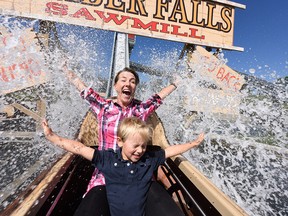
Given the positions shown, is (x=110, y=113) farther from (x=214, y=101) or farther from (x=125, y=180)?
(x=214, y=101)

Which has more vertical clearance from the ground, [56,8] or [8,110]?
[56,8]

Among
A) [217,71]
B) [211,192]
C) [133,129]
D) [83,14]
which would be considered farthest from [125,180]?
[217,71]

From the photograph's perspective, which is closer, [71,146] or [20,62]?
[71,146]

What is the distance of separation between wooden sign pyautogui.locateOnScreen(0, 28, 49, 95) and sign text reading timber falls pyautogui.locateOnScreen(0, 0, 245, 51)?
73 cm

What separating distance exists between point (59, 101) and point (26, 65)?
1.10 m

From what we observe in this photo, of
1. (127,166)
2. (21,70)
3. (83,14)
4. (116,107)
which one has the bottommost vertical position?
(127,166)

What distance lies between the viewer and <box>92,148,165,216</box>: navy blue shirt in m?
1.51

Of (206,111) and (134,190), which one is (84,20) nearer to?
(206,111)

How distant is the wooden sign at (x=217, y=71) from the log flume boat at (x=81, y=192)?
422cm

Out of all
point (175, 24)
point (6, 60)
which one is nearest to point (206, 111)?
point (175, 24)

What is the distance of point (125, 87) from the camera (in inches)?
88.6

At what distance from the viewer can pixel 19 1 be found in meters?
5.01

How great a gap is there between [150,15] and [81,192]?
16.0 ft

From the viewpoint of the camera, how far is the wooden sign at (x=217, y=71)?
6348mm
